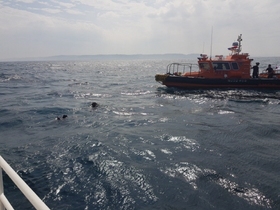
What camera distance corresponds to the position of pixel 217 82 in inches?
899

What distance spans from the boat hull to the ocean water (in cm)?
603

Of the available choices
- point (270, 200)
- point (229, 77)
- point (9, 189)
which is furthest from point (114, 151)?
point (229, 77)

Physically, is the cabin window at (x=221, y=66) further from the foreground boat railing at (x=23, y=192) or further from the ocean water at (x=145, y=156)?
the foreground boat railing at (x=23, y=192)

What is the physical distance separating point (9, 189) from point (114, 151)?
379 centimetres

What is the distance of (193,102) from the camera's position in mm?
19047

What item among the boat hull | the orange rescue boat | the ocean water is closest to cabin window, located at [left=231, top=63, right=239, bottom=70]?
the orange rescue boat

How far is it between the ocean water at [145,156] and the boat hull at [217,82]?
→ 19.8ft

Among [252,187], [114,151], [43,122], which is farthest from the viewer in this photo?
[43,122]


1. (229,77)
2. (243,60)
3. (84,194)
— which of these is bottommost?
(84,194)

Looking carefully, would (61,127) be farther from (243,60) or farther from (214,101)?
(243,60)

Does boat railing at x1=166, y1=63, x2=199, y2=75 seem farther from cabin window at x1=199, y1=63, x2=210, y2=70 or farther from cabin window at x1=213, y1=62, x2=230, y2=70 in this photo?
cabin window at x1=213, y1=62, x2=230, y2=70

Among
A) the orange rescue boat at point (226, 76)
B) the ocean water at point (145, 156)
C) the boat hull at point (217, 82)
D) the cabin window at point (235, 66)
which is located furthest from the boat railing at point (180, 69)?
the ocean water at point (145, 156)

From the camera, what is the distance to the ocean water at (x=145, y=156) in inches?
245

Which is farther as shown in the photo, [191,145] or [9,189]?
[191,145]
